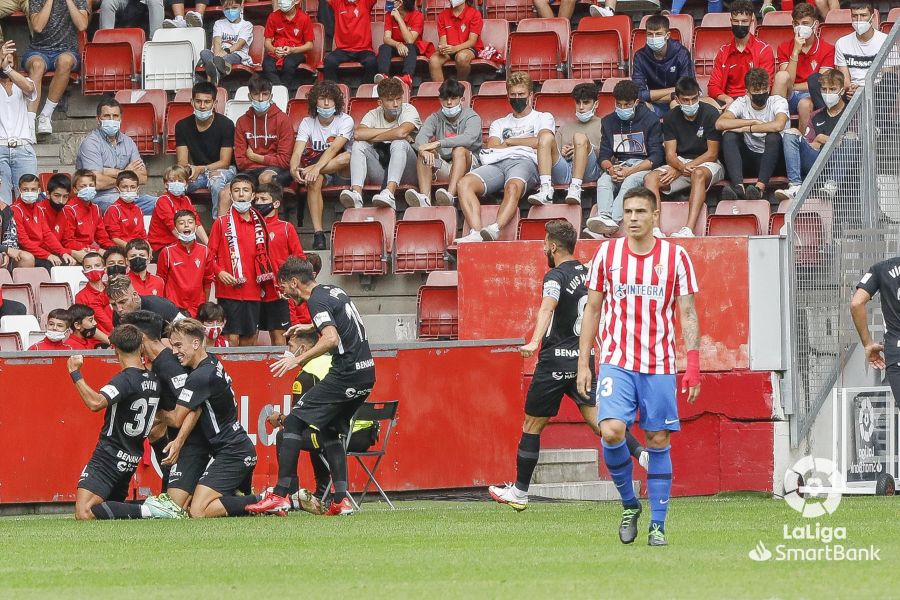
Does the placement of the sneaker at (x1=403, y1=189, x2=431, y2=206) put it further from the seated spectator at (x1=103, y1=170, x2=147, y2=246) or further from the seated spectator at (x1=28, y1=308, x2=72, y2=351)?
the seated spectator at (x1=28, y1=308, x2=72, y2=351)

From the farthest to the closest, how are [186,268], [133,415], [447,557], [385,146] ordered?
[385,146], [186,268], [133,415], [447,557]

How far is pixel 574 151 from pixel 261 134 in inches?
151

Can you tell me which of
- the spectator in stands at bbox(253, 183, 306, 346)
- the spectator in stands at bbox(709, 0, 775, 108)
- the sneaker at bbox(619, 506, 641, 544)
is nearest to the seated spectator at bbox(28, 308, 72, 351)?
the spectator in stands at bbox(253, 183, 306, 346)

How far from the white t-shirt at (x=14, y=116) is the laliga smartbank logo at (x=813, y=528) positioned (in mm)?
10193

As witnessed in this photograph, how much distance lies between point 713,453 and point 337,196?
19.4 ft

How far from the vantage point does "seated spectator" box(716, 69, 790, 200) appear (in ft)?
50.1

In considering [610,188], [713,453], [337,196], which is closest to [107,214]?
[337,196]

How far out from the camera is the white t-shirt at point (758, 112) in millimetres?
15586

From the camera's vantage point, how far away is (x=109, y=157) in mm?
17141

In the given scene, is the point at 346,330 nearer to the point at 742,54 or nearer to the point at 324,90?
the point at 324,90

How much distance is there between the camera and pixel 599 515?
10547mm

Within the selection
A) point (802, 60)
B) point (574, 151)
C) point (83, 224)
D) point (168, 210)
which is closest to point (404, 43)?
point (574, 151)

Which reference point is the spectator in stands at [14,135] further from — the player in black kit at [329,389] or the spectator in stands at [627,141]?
the player in black kit at [329,389]

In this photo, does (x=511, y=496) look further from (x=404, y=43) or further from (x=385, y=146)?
(x=404, y=43)
